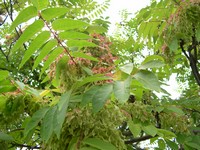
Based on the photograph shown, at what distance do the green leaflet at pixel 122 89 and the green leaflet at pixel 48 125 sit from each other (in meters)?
0.34

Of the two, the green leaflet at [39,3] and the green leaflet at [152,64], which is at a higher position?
the green leaflet at [39,3]

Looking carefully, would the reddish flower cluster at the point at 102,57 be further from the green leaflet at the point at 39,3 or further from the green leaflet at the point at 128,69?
the green leaflet at the point at 39,3

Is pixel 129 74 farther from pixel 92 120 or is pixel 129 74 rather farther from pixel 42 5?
pixel 42 5

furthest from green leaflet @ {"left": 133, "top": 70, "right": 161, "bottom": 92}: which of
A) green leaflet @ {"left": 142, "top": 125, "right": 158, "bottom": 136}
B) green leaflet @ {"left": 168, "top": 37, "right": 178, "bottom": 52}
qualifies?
green leaflet @ {"left": 168, "top": 37, "right": 178, "bottom": 52}

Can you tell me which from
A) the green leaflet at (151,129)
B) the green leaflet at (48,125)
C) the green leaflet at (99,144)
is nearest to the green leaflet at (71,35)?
the green leaflet at (48,125)

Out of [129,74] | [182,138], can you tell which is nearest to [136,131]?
[182,138]

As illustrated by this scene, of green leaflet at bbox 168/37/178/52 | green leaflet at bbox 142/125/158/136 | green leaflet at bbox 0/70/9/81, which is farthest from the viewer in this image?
green leaflet at bbox 168/37/178/52

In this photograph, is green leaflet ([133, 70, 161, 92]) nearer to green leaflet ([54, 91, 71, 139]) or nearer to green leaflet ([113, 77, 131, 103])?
green leaflet ([113, 77, 131, 103])

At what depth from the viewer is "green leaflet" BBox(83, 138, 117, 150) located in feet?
3.97

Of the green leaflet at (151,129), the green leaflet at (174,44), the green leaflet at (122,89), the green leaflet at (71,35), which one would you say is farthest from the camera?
the green leaflet at (174,44)

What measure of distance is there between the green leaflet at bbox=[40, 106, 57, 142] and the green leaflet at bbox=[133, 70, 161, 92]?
0.41 meters

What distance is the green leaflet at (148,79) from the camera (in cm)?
112

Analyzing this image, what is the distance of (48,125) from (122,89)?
0.40 meters

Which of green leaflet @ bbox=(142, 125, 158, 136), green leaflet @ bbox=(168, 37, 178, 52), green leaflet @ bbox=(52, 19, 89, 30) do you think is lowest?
green leaflet @ bbox=(142, 125, 158, 136)
